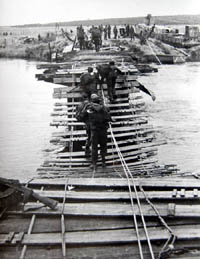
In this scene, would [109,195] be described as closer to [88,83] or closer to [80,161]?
[80,161]

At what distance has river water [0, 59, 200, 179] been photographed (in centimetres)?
1400

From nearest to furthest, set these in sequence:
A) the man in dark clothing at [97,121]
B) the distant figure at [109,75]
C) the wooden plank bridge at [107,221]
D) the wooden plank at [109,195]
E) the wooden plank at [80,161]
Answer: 1. the wooden plank bridge at [107,221]
2. the wooden plank at [109,195]
3. the man in dark clothing at [97,121]
4. the wooden plank at [80,161]
5. the distant figure at [109,75]

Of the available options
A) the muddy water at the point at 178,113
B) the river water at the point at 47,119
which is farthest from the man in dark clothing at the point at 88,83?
the muddy water at the point at 178,113

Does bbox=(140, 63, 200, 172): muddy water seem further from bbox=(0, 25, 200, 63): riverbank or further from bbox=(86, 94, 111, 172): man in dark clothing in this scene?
bbox=(86, 94, 111, 172): man in dark clothing

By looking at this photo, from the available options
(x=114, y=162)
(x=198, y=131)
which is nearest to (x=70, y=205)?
(x=114, y=162)

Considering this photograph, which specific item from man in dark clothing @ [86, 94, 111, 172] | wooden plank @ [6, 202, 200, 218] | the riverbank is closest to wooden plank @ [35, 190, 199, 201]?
wooden plank @ [6, 202, 200, 218]

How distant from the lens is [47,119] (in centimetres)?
1852

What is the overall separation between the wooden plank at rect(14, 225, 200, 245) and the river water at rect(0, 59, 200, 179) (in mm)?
7803

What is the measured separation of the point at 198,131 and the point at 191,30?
1119 inches

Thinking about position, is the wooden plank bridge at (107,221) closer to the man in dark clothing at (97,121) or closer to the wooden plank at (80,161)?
the man in dark clothing at (97,121)

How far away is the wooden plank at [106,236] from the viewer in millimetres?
4484

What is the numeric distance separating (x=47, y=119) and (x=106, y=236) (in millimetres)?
14320

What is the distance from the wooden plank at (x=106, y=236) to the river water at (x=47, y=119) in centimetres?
780

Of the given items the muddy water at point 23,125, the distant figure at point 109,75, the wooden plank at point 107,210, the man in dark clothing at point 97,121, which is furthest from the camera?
the muddy water at point 23,125
